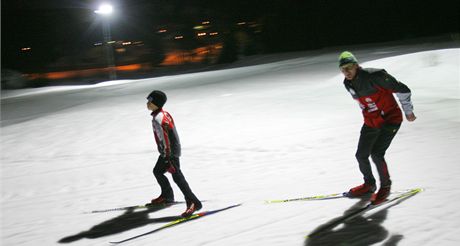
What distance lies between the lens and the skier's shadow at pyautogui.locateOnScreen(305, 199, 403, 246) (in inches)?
162

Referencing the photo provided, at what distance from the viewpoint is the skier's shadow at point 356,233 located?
4.11m

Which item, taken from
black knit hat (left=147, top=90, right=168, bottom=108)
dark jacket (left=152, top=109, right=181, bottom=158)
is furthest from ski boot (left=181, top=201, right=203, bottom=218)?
black knit hat (left=147, top=90, right=168, bottom=108)

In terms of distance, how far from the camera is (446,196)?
16.2 ft

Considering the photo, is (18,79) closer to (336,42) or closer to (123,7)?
(123,7)

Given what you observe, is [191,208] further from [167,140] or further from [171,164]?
[167,140]

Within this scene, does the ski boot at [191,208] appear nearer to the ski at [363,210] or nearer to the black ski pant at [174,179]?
the black ski pant at [174,179]

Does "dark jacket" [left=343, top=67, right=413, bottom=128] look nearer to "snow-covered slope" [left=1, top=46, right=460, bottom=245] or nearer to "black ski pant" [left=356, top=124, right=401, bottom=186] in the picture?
"black ski pant" [left=356, top=124, right=401, bottom=186]

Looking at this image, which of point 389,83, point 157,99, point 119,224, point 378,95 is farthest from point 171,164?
point 389,83

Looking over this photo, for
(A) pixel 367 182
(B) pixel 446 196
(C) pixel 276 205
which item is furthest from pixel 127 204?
(B) pixel 446 196

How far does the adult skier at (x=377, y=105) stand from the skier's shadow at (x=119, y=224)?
2.31m

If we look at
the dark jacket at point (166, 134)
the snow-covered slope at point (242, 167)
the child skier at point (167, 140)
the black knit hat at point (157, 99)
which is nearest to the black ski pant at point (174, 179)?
the child skier at point (167, 140)

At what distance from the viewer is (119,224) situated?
17.2 feet

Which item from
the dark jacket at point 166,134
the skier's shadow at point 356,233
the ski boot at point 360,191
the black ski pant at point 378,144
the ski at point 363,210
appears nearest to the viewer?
the skier's shadow at point 356,233

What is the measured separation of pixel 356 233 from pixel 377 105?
1.34 metres
